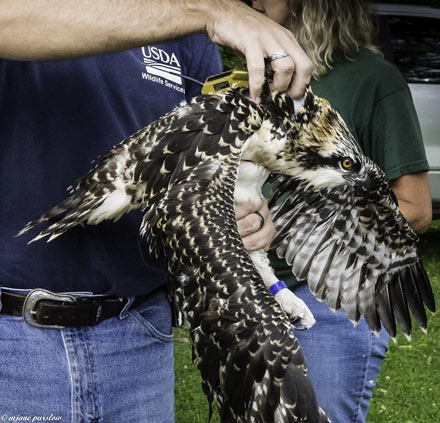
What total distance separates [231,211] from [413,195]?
52.9 inches

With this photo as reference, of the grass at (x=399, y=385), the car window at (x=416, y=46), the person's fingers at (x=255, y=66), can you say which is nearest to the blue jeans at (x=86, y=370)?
the person's fingers at (x=255, y=66)

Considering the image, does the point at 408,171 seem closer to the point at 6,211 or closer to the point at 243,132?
the point at 243,132

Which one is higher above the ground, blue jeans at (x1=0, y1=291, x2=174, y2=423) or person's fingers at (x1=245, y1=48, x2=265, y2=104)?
person's fingers at (x1=245, y1=48, x2=265, y2=104)

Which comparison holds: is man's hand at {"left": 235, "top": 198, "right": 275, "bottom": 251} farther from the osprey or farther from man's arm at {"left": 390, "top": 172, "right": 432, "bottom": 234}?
man's arm at {"left": 390, "top": 172, "right": 432, "bottom": 234}

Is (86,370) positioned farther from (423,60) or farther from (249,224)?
(423,60)

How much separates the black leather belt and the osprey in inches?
8.8

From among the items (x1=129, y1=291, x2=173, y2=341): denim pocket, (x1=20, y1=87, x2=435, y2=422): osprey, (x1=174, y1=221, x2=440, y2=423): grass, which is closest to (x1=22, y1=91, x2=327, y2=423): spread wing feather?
(x1=20, y1=87, x2=435, y2=422): osprey

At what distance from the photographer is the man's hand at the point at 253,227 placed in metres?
2.11

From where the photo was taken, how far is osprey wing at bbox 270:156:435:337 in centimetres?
258

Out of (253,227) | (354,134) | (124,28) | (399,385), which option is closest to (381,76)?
(354,134)

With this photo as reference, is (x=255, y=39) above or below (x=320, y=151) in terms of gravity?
above

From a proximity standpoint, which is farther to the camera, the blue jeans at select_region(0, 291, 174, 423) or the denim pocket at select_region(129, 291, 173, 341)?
the denim pocket at select_region(129, 291, 173, 341)

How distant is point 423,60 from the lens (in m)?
7.11

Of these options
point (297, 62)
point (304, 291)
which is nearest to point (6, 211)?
point (297, 62)
